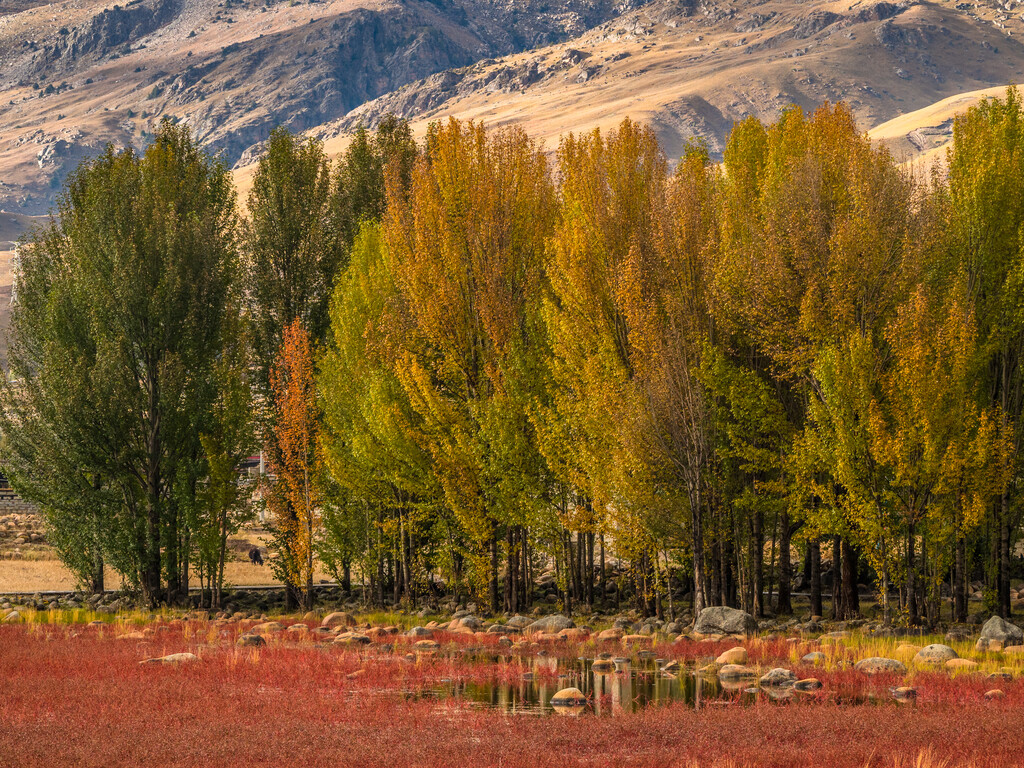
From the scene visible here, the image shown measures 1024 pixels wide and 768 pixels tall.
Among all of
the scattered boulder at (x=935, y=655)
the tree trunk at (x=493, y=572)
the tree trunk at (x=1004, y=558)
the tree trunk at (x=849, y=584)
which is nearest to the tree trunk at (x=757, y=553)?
the tree trunk at (x=849, y=584)

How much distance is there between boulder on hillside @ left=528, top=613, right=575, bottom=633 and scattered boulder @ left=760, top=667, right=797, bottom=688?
10538 mm

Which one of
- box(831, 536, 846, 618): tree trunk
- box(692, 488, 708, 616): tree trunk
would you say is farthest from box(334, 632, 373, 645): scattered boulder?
box(831, 536, 846, 618): tree trunk

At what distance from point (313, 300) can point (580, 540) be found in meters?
17.2

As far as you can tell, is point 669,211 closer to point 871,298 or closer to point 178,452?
point 871,298

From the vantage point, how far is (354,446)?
37.0 meters

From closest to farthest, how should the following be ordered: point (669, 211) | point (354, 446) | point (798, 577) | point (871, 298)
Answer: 1. point (871, 298)
2. point (669, 211)
3. point (354, 446)
4. point (798, 577)

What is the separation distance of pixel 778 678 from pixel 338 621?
1779 centimetres

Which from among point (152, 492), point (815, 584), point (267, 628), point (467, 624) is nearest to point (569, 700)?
point (467, 624)

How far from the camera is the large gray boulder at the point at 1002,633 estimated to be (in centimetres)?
2632

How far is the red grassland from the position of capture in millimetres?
14570

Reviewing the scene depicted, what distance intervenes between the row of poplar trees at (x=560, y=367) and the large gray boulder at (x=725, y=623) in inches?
83.1

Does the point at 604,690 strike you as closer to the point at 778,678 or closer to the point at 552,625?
the point at 778,678

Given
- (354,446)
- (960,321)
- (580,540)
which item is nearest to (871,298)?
(960,321)

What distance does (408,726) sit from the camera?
1686 centimetres
